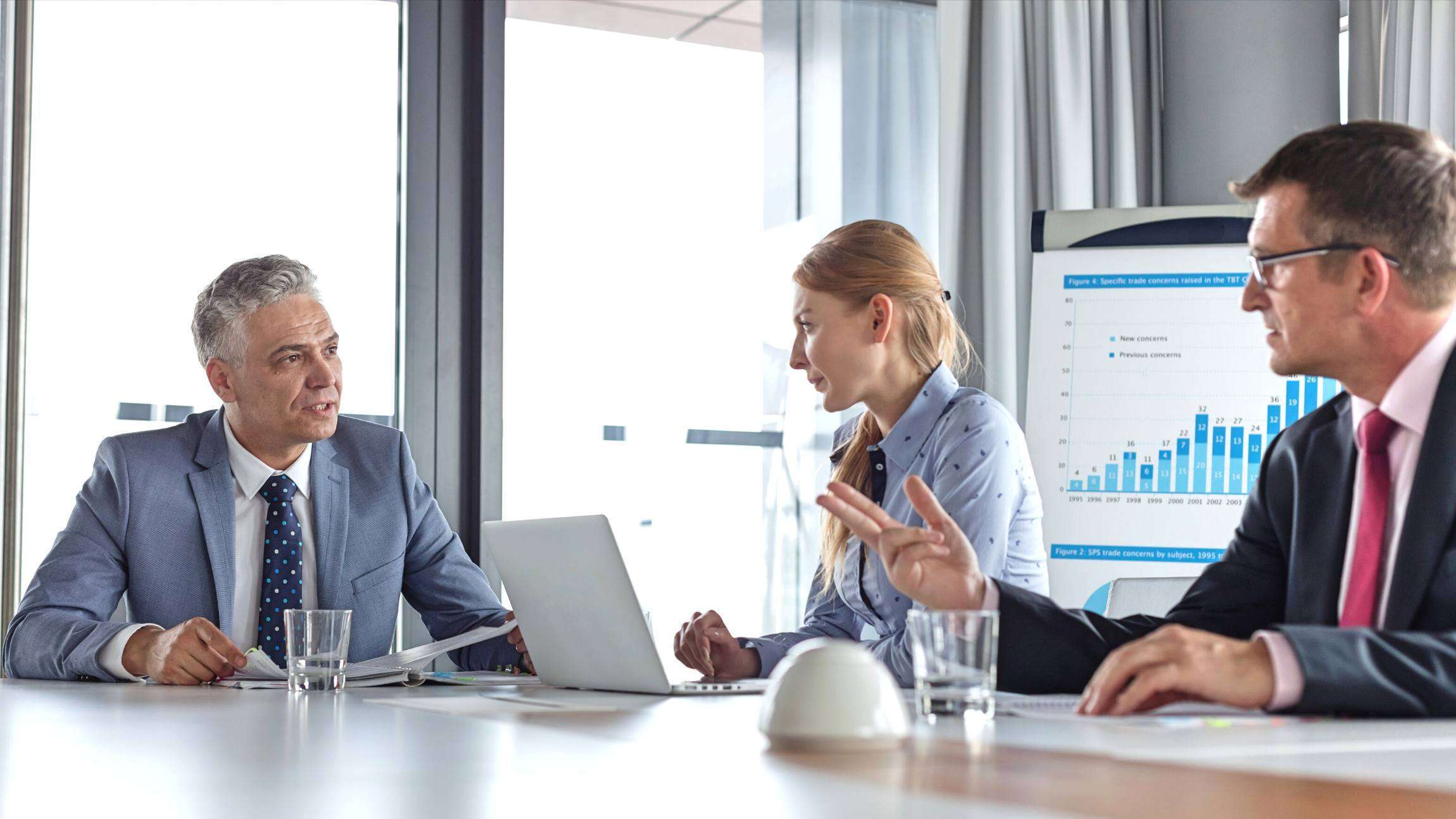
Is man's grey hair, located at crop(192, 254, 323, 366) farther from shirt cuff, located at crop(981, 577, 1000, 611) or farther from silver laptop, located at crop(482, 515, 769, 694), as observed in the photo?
shirt cuff, located at crop(981, 577, 1000, 611)

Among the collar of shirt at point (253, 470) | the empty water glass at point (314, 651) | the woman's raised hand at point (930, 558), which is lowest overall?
the empty water glass at point (314, 651)

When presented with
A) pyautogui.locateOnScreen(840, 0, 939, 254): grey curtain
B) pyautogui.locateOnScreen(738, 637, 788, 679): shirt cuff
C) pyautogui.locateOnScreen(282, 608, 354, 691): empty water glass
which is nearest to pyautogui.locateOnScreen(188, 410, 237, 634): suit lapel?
pyautogui.locateOnScreen(282, 608, 354, 691): empty water glass

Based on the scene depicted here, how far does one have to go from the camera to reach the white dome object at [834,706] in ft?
3.09

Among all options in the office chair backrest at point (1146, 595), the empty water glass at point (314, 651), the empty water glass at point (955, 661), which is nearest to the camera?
the empty water glass at point (955, 661)

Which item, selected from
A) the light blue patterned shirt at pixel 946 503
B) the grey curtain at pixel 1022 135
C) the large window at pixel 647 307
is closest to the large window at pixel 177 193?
the large window at pixel 647 307

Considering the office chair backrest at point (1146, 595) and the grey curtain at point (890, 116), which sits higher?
the grey curtain at point (890, 116)

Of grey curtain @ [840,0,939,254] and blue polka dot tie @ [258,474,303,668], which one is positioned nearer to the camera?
blue polka dot tie @ [258,474,303,668]

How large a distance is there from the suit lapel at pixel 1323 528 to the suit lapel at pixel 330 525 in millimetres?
1540

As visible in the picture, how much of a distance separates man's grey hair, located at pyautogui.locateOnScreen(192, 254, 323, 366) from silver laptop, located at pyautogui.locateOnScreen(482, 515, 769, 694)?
1.01 m

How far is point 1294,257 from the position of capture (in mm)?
1654

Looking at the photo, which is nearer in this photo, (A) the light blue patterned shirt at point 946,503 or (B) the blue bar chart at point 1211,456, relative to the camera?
(A) the light blue patterned shirt at point 946,503

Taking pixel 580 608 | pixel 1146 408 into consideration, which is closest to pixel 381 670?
pixel 580 608

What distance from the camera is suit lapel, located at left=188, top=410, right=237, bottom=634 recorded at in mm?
2326

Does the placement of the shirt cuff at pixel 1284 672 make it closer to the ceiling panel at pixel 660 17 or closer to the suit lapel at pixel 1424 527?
the suit lapel at pixel 1424 527
